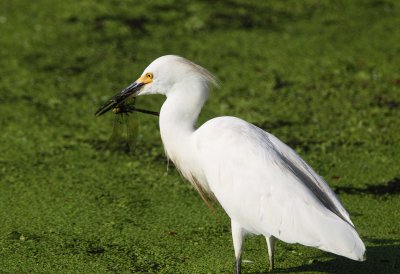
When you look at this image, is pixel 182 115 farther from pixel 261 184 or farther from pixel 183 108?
pixel 261 184

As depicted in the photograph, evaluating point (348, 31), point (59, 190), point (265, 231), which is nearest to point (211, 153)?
point (265, 231)

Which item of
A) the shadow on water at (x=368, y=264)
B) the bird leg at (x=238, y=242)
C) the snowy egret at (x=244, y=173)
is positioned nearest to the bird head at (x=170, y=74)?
the snowy egret at (x=244, y=173)

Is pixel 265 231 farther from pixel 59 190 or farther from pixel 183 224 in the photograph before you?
pixel 59 190

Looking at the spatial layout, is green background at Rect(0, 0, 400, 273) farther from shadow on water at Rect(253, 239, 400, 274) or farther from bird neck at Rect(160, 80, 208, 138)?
bird neck at Rect(160, 80, 208, 138)

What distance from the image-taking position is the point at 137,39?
24.0ft

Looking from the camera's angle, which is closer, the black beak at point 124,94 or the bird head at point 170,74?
the bird head at point 170,74

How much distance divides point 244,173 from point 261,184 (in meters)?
0.10

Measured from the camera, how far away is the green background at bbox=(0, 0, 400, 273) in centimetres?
407

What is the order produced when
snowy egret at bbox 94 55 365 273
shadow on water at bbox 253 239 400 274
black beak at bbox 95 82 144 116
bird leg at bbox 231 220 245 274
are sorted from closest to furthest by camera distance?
snowy egret at bbox 94 55 365 273 → bird leg at bbox 231 220 245 274 → shadow on water at bbox 253 239 400 274 → black beak at bbox 95 82 144 116

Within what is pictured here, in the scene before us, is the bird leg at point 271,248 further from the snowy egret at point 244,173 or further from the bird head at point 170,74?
the bird head at point 170,74

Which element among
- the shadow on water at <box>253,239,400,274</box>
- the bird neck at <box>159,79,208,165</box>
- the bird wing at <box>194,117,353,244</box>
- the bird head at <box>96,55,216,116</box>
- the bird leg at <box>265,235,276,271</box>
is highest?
the bird head at <box>96,55,216,116</box>

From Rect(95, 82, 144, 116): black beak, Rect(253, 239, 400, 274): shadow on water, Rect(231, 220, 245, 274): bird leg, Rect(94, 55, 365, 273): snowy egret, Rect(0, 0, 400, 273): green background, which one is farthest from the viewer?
Rect(0, 0, 400, 273): green background

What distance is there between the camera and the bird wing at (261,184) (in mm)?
3447

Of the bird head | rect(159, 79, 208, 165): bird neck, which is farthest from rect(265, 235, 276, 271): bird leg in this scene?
the bird head
